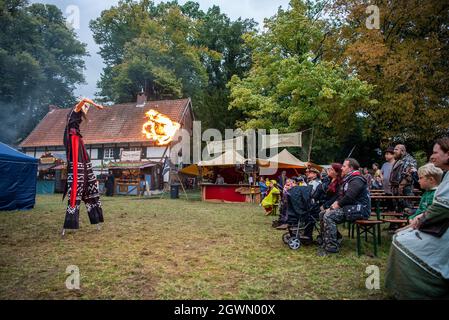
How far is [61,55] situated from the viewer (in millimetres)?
36688

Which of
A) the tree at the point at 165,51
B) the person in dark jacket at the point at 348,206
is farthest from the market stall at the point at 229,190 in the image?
the tree at the point at 165,51

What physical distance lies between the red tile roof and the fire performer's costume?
20.2m

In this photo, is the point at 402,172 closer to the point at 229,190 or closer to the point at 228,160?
the point at 229,190

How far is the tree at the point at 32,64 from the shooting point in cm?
3108

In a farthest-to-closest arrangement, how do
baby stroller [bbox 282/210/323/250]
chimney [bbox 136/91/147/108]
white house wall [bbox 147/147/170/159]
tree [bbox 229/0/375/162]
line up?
chimney [bbox 136/91/147/108]
white house wall [bbox 147/147/170/159]
tree [bbox 229/0/375/162]
baby stroller [bbox 282/210/323/250]

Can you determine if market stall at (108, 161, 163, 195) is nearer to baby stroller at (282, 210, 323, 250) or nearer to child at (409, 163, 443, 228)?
baby stroller at (282, 210, 323, 250)

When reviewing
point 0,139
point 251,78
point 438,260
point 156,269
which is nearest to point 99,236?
point 156,269

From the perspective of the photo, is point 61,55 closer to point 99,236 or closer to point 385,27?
point 385,27

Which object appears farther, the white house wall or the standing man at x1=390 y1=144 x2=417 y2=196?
the white house wall

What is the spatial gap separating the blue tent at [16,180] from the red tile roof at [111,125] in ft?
49.9

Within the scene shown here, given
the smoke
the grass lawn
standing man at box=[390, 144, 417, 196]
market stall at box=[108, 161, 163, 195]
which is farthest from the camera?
the smoke

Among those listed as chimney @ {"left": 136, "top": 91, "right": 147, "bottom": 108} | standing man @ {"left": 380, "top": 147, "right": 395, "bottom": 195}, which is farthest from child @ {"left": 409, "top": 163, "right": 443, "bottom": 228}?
chimney @ {"left": 136, "top": 91, "right": 147, "bottom": 108}

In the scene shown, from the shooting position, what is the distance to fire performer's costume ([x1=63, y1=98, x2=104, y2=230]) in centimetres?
621

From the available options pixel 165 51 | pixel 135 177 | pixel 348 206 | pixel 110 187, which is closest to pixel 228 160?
pixel 110 187
